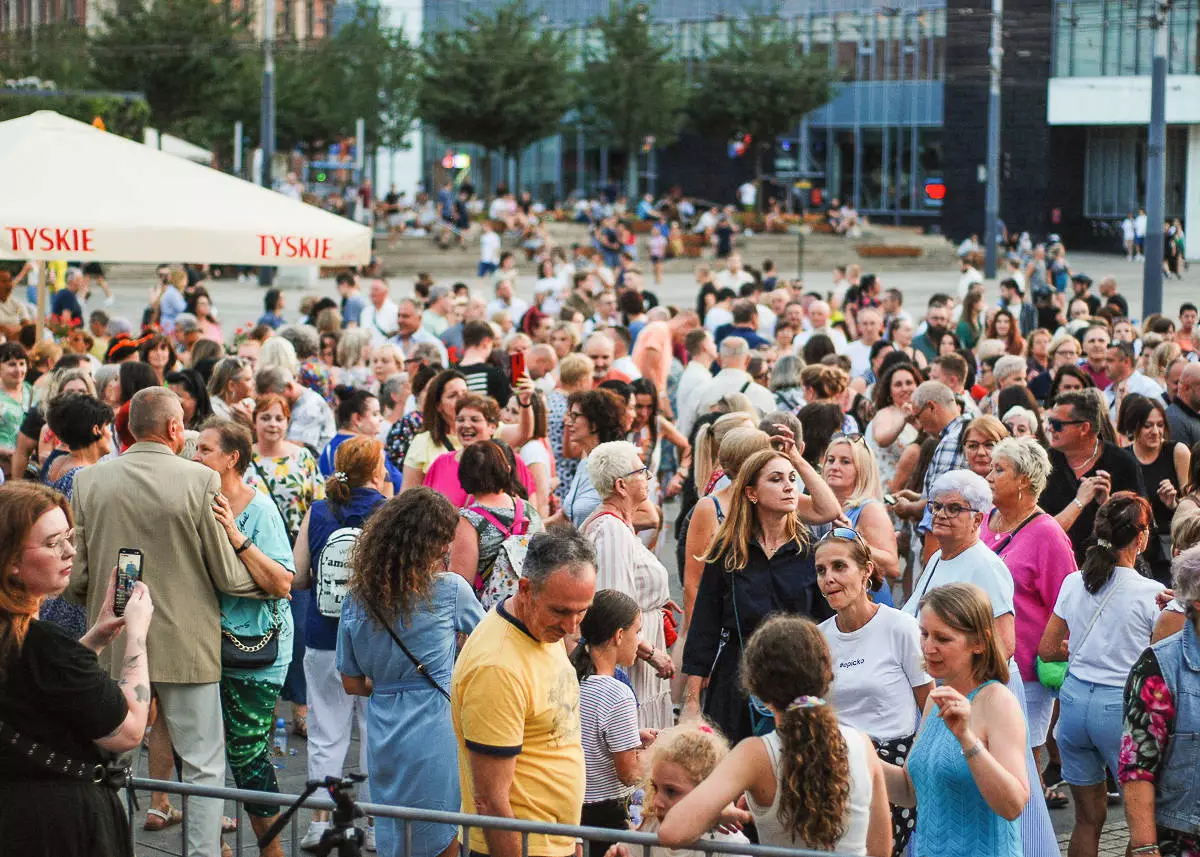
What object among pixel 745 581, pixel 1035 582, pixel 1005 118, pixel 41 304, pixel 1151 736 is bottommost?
pixel 1151 736

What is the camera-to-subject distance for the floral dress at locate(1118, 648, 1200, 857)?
4770mm

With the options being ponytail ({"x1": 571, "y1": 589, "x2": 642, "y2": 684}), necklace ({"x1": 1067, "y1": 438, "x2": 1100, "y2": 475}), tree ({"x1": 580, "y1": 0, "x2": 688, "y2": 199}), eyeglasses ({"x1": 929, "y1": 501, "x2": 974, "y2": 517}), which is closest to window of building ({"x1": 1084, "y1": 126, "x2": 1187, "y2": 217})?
tree ({"x1": 580, "y1": 0, "x2": 688, "y2": 199})

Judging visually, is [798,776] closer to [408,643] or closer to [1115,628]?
[408,643]

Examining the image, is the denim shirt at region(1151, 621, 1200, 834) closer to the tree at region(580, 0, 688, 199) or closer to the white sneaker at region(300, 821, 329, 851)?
the white sneaker at region(300, 821, 329, 851)

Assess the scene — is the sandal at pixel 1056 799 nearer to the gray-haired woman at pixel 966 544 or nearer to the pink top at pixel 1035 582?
the pink top at pixel 1035 582

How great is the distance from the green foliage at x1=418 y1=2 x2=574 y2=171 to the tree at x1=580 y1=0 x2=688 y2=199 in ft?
7.26

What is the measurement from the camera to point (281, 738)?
805 centimetres

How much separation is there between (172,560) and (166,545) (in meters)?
0.06

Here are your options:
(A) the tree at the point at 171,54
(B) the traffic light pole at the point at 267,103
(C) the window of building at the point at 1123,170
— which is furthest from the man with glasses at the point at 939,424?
(C) the window of building at the point at 1123,170

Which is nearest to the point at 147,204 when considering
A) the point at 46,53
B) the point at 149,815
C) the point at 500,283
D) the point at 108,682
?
the point at 149,815

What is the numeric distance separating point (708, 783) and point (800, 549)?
2.24 meters

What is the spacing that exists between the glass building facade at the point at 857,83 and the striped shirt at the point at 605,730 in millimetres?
55322

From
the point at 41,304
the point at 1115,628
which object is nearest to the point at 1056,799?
the point at 1115,628

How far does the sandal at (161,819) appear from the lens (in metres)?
6.74
